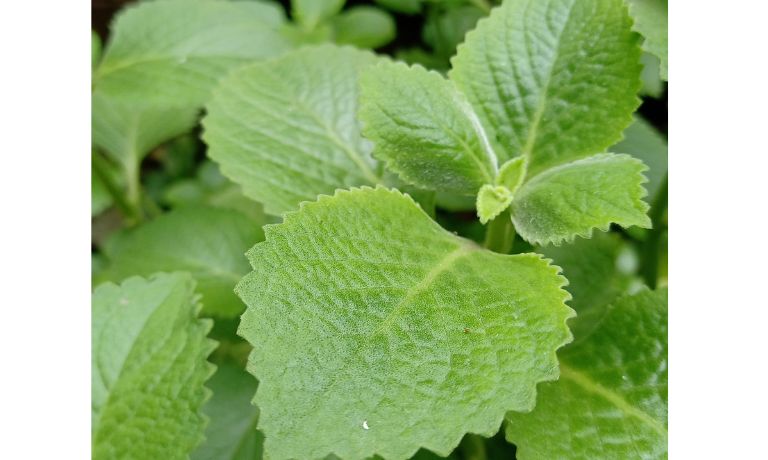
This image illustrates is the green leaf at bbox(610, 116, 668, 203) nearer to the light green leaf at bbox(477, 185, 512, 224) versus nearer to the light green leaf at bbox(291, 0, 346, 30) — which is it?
the light green leaf at bbox(477, 185, 512, 224)

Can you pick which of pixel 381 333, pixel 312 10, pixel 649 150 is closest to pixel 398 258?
pixel 381 333

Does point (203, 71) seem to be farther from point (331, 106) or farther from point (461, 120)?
point (461, 120)

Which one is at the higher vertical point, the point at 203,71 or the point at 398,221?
the point at 398,221

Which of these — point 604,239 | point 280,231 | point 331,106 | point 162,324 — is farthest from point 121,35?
point 604,239

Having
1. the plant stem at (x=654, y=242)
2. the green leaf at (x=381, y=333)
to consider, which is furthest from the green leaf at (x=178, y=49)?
the plant stem at (x=654, y=242)

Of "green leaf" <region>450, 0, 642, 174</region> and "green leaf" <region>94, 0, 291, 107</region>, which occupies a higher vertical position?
"green leaf" <region>450, 0, 642, 174</region>

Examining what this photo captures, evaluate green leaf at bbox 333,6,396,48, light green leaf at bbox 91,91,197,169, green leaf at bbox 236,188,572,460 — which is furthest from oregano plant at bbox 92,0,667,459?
green leaf at bbox 333,6,396,48

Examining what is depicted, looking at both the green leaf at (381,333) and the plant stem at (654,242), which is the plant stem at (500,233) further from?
the plant stem at (654,242)
